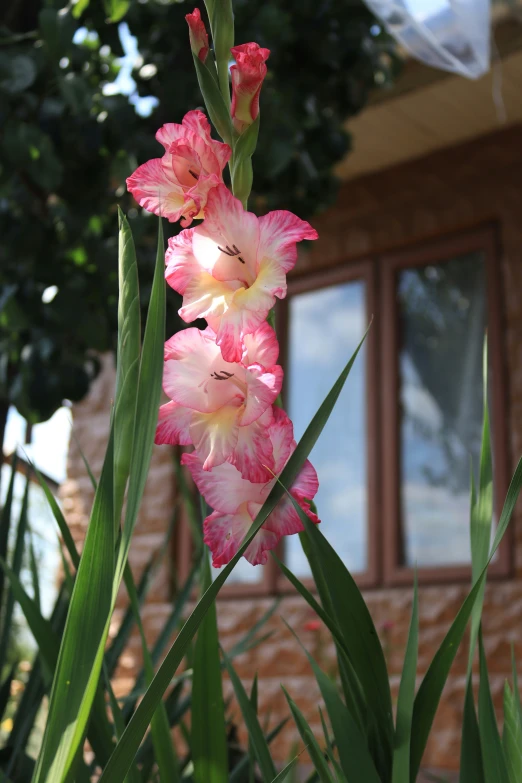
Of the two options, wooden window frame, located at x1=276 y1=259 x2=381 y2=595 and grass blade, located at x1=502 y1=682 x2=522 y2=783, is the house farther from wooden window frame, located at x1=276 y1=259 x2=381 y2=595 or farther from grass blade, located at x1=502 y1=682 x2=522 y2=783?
grass blade, located at x1=502 y1=682 x2=522 y2=783

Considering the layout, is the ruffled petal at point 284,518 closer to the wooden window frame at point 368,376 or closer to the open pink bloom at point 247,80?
the open pink bloom at point 247,80

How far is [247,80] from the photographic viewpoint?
1.65ft

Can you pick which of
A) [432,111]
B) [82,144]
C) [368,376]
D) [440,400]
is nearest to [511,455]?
[440,400]

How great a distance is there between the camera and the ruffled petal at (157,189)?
0.52 metres

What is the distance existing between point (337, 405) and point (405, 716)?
318cm

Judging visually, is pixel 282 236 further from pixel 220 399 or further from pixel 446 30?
pixel 446 30

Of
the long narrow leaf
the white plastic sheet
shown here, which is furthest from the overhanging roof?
the long narrow leaf

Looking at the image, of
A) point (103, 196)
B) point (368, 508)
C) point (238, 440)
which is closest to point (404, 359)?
point (368, 508)

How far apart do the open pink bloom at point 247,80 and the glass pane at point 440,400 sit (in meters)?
2.94

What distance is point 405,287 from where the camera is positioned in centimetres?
370

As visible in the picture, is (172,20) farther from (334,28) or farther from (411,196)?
(411,196)

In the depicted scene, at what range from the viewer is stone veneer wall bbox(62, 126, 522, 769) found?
9.96 ft

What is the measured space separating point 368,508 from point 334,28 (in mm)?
2045

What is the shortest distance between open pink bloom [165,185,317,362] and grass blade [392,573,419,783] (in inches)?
7.6
